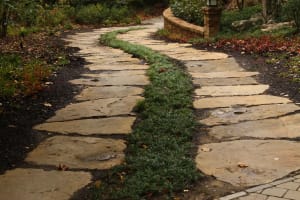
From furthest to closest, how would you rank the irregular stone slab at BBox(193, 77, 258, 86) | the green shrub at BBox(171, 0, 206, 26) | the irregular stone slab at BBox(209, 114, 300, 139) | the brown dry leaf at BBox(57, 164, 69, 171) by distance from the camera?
the green shrub at BBox(171, 0, 206, 26)
the irregular stone slab at BBox(193, 77, 258, 86)
the irregular stone slab at BBox(209, 114, 300, 139)
the brown dry leaf at BBox(57, 164, 69, 171)

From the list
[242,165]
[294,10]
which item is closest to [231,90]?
[242,165]

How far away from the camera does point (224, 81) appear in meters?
7.26

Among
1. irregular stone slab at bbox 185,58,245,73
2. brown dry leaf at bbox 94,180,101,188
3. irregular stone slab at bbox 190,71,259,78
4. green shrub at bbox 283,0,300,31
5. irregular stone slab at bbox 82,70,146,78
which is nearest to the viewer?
brown dry leaf at bbox 94,180,101,188

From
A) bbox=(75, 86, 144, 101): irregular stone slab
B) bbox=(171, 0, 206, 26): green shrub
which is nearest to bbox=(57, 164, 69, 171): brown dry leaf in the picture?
bbox=(75, 86, 144, 101): irregular stone slab

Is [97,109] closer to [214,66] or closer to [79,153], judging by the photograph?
[79,153]

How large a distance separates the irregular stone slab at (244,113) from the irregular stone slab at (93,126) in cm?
81

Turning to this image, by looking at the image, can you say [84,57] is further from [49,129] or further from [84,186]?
[84,186]

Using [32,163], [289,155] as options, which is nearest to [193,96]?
[289,155]

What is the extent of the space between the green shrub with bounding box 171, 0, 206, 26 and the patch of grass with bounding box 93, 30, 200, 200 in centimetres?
674

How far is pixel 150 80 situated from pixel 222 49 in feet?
11.0

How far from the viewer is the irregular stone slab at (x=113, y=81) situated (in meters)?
7.19

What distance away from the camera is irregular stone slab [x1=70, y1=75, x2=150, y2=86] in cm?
719

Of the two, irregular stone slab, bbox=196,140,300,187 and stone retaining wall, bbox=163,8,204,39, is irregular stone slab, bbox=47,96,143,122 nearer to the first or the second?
irregular stone slab, bbox=196,140,300,187

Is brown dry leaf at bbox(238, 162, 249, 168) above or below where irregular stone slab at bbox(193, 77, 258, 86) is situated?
below
